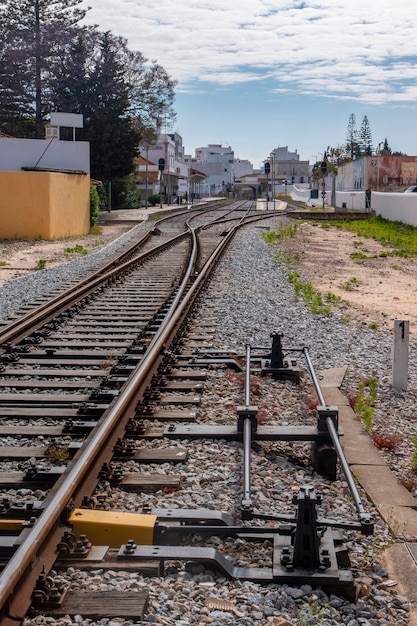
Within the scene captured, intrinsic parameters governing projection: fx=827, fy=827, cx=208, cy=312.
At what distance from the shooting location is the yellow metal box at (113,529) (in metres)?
4.23

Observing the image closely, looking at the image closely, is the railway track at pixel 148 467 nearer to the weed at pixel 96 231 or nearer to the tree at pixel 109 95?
the weed at pixel 96 231

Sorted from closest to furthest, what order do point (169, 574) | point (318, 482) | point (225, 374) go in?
point (169, 574)
point (318, 482)
point (225, 374)

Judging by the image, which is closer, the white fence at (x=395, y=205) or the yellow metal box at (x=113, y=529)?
the yellow metal box at (x=113, y=529)

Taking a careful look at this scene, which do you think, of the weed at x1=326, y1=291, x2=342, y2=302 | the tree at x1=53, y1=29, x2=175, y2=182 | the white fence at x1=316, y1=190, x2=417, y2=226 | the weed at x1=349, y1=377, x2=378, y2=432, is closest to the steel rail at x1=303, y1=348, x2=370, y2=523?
the weed at x1=349, y1=377, x2=378, y2=432

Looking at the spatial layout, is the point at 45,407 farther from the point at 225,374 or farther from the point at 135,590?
the point at 135,590

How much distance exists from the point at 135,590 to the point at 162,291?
33.0 feet

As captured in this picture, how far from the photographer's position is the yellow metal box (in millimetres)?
4227

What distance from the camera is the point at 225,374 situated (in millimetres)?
7969

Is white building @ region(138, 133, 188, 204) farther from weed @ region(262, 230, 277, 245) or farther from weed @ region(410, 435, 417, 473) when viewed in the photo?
weed @ region(410, 435, 417, 473)

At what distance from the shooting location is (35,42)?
46969mm

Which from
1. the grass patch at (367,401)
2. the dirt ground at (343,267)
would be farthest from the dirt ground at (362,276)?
the grass patch at (367,401)

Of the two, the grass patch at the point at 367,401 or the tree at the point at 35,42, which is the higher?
the tree at the point at 35,42

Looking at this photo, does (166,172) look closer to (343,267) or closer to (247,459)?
(343,267)

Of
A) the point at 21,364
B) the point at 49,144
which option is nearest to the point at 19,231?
the point at 49,144
